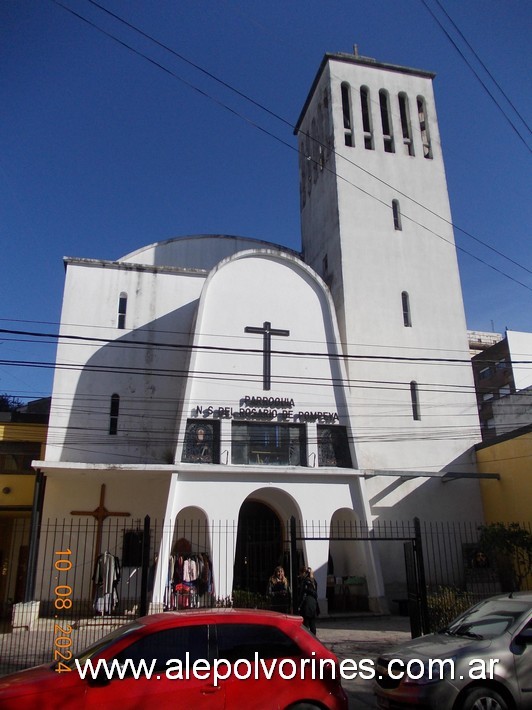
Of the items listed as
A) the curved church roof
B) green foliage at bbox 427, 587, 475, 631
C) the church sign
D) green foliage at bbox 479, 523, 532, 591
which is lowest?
green foliage at bbox 427, 587, 475, 631

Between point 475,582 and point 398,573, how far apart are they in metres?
→ 2.60

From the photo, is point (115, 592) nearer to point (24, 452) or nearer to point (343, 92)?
point (24, 452)

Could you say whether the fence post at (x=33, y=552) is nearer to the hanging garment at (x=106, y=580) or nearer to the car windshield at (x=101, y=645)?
the hanging garment at (x=106, y=580)

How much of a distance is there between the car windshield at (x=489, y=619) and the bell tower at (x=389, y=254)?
13.0 meters

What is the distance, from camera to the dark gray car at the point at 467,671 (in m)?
7.06

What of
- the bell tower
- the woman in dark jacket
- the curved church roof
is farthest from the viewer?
the curved church roof

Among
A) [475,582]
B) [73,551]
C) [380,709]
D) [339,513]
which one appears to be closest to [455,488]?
[475,582]

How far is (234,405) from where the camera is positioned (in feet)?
66.9

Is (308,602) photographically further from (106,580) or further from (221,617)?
(106,580)

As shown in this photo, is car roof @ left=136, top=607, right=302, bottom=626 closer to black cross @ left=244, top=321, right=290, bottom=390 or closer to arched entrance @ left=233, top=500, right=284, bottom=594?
arched entrance @ left=233, top=500, right=284, bottom=594

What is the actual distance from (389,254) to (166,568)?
16.0 metres

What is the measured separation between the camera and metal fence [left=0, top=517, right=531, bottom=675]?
16.3 metres

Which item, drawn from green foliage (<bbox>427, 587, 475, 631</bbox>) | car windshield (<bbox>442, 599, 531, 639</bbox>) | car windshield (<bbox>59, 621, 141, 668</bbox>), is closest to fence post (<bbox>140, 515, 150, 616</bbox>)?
car windshield (<bbox>59, 621, 141, 668</bbox>)

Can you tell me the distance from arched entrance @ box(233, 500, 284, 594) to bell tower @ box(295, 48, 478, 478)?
4268 millimetres
